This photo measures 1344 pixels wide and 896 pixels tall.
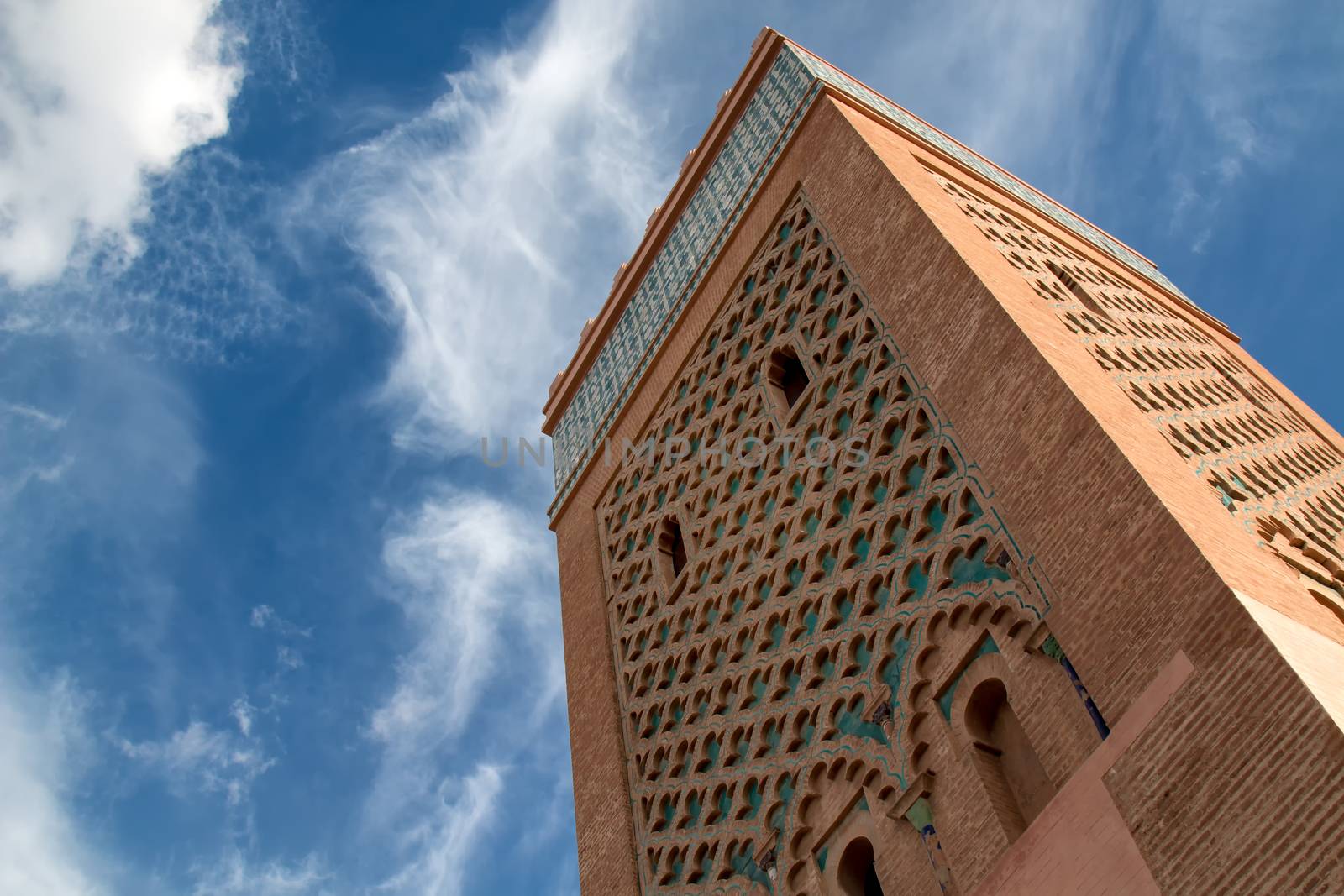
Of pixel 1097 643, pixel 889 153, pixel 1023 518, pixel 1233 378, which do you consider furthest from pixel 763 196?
pixel 1097 643

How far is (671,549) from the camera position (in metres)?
5.58

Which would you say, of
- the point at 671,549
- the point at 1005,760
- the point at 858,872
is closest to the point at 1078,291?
the point at 671,549

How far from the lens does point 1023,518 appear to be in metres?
3.41

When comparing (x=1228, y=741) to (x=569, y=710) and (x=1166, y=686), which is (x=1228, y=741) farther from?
(x=569, y=710)

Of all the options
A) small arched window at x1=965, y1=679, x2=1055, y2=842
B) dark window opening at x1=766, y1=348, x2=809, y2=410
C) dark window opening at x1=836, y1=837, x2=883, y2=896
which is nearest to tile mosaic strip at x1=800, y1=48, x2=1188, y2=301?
dark window opening at x1=766, y1=348, x2=809, y2=410

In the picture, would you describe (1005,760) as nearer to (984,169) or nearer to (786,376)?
(786,376)

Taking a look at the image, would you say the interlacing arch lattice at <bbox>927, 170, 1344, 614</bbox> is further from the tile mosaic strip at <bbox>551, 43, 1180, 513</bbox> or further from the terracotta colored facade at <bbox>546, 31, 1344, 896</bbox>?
the tile mosaic strip at <bbox>551, 43, 1180, 513</bbox>

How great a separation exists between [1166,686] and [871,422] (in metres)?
1.74

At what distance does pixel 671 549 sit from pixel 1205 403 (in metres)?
2.20

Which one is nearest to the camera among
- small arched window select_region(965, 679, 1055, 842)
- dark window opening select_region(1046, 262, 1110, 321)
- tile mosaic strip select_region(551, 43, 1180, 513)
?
small arched window select_region(965, 679, 1055, 842)

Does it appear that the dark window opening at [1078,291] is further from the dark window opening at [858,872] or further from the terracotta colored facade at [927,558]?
the dark window opening at [858,872]

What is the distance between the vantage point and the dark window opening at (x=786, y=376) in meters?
5.10

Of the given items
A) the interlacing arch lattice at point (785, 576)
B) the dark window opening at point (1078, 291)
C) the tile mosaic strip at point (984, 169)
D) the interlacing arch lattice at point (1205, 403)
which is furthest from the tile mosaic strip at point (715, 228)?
the dark window opening at point (1078, 291)

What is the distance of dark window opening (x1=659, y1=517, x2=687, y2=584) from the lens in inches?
215
